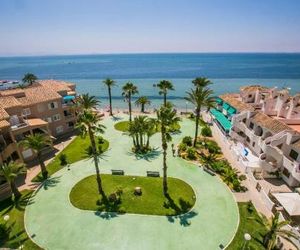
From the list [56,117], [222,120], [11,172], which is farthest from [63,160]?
[222,120]

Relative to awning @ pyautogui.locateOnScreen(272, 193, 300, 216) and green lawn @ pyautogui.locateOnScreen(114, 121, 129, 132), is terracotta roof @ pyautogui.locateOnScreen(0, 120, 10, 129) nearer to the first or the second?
green lawn @ pyautogui.locateOnScreen(114, 121, 129, 132)

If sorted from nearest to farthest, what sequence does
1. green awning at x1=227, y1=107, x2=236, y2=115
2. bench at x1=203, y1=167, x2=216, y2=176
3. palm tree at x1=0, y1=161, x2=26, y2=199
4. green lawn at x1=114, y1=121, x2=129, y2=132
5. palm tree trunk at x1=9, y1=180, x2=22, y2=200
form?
palm tree at x1=0, y1=161, x2=26, y2=199, palm tree trunk at x1=9, y1=180, x2=22, y2=200, bench at x1=203, y1=167, x2=216, y2=176, green awning at x1=227, y1=107, x2=236, y2=115, green lawn at x1=114, y1=121, x2=129, y2=132

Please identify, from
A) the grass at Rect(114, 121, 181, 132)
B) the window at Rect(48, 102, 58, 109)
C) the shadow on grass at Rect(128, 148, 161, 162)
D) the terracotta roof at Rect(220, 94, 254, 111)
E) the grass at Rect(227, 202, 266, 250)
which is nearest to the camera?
the grass at Rect(227, 202, 266, 250)

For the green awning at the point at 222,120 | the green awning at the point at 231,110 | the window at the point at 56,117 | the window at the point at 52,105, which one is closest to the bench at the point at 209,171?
the green awning at the point at 222,120

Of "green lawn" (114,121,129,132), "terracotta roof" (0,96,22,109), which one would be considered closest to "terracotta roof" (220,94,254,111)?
"green lawn" (114,121,129,132)

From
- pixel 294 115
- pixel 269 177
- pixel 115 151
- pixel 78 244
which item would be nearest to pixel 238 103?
pixel 294 115

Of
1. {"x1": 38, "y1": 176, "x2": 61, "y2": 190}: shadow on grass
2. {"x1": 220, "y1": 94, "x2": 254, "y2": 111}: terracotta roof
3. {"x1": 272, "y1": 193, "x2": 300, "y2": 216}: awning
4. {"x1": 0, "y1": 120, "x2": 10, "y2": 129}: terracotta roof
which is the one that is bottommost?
{"x1": 38, "y1": 176, "x2": 61, "y2": 190}: shadow on grass

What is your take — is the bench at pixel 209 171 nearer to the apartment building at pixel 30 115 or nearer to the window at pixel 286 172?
the window at pixel 286 172
